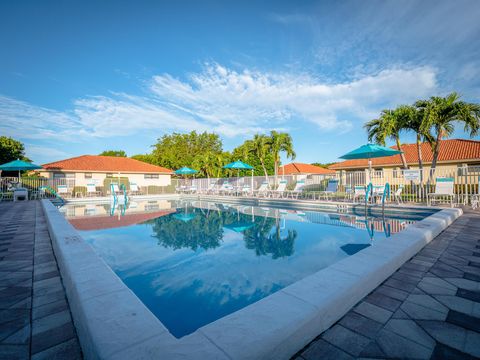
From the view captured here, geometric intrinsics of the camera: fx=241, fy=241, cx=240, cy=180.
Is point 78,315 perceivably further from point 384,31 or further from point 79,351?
point 384,31

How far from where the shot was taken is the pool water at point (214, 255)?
2871mm

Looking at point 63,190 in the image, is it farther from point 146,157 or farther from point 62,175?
point 146,157

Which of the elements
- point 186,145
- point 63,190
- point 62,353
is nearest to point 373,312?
point 62,353

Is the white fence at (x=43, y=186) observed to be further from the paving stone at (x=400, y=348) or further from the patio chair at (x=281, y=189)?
the paving stone at (x=400, y=348)

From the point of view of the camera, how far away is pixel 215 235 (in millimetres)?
6273

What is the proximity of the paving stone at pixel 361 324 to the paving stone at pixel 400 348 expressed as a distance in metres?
0.06

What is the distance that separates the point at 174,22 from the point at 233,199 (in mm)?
10585

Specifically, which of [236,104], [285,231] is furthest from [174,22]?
[285,231]

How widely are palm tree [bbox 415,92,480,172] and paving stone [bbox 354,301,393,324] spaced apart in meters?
15.1

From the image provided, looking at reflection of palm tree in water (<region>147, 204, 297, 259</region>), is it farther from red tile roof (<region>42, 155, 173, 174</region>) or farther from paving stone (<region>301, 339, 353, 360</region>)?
red tile roof (<region>42, 155, 173, 174</region>)

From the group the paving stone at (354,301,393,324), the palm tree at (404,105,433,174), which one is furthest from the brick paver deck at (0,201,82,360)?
the palm tree at (404,105,433,174)

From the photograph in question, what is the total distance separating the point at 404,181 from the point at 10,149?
38.8 meters

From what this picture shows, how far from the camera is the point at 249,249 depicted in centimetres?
499

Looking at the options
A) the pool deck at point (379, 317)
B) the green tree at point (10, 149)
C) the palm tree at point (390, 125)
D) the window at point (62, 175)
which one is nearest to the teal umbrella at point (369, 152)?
the pool deck at point (379, 317)
